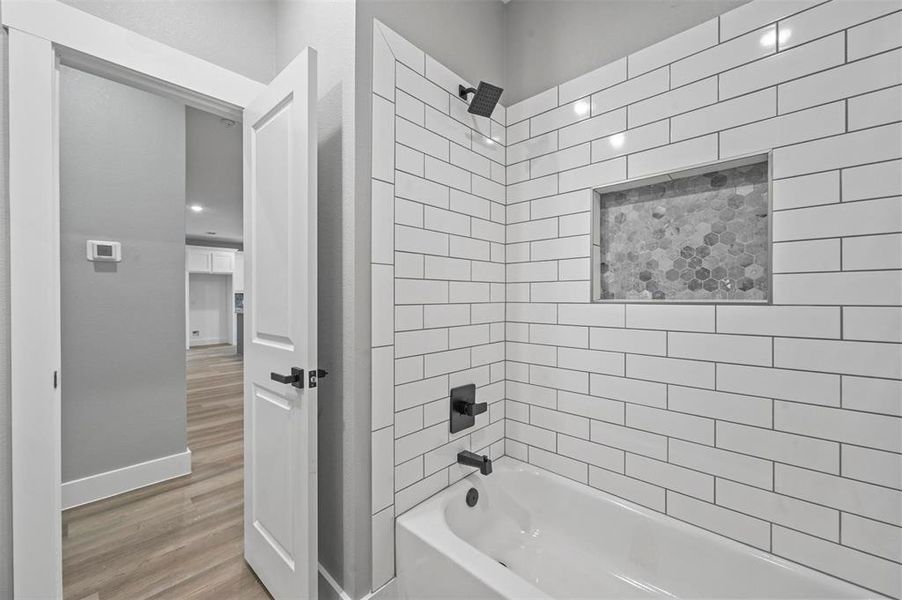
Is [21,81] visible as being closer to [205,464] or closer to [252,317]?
[252,317]

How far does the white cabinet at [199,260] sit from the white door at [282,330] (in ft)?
26.4

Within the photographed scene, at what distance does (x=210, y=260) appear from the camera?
27.8 ft

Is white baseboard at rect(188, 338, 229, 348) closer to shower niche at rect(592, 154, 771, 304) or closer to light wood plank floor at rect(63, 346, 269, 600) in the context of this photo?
light wood plank floor at rect(63, 346, 269, 600)

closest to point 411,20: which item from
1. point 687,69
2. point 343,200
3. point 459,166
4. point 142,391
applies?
point 459,166

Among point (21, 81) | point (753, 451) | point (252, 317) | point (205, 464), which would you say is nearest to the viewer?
point (21, 81)

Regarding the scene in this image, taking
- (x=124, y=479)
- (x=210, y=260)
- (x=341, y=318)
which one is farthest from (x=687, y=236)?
(x=210, y=260)

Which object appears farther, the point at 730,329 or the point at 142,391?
the point at 142,391

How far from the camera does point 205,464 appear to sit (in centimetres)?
282

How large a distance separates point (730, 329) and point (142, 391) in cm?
327

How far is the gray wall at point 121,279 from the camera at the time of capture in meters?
2.25

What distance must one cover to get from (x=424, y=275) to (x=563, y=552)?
132 centimetres

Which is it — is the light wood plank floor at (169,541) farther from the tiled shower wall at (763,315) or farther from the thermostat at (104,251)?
the tiled shower wall at (763,315)

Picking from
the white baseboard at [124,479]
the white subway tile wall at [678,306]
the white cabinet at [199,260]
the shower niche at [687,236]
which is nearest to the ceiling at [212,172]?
the white cabinet at [199,260]

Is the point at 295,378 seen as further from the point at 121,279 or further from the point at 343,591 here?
the point at 121,279
